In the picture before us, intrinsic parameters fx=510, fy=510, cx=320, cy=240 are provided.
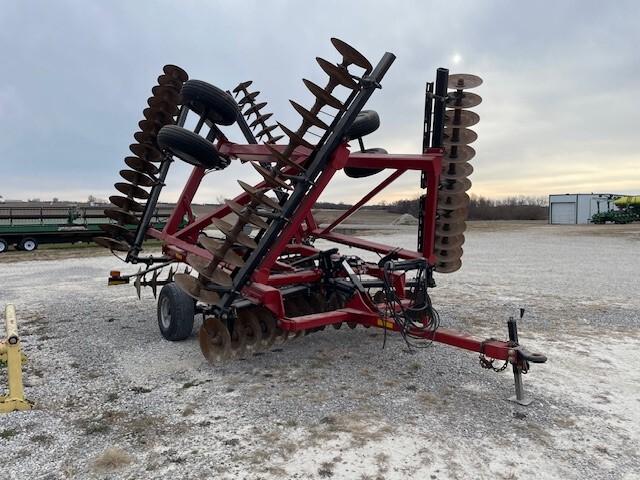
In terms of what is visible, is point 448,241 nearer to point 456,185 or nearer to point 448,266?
point 448,266

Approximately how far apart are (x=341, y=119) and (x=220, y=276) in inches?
71.6

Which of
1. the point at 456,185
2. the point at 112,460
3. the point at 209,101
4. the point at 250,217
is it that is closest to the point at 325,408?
the point at 112,460

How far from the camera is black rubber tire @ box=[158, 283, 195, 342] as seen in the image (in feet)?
19.1

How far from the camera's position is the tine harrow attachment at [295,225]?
449cm

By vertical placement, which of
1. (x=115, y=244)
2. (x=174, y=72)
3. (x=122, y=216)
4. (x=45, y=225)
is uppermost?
(x=174, y=72)

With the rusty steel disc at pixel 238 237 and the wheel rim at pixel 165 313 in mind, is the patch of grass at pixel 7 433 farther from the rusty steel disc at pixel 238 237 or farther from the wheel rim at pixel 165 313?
the wheel rim at pixel 165 313

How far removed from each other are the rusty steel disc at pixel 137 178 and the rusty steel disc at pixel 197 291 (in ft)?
8.72

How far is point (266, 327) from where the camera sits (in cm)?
520

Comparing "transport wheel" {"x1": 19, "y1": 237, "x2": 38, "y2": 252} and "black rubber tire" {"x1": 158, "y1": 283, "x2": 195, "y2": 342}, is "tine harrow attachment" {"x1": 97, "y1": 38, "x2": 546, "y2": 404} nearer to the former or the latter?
"black rubber tire" {"x1": 158, "y1": 283, "x2": 195, "y2": 342}

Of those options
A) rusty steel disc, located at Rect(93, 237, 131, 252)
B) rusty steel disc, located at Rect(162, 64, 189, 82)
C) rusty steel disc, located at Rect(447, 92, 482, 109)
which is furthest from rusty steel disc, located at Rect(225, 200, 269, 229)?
rusty steel disc, located at Rect(162, 64, 189, 82)

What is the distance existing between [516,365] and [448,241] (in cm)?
225

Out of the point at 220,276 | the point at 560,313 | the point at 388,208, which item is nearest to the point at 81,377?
the point at 220,276

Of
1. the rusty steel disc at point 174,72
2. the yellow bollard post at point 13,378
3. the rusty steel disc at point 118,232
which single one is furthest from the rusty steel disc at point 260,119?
the yellow bollard post at point 13,378

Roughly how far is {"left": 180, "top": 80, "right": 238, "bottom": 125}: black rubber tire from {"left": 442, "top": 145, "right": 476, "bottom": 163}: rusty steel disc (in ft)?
8.99
